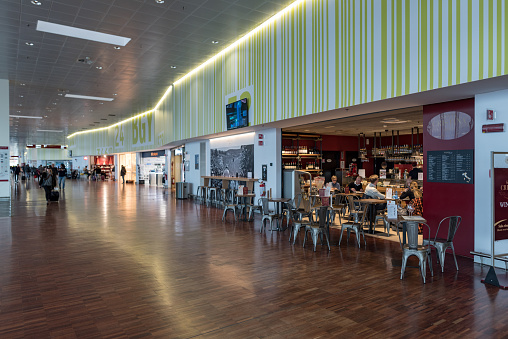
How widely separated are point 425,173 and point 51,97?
52.3 feet

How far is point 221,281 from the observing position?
4203 millimetres

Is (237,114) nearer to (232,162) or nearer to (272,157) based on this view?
(272,157)

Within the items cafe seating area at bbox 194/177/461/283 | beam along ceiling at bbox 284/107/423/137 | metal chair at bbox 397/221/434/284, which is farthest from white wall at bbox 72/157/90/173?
metal chair at bbox 397/221/434/284

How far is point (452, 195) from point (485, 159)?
819mm

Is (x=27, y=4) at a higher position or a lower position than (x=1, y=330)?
higher

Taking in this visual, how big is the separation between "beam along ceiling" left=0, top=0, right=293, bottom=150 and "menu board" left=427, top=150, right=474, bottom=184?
4.29m

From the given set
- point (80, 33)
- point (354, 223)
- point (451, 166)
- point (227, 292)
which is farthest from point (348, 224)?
point (80, 33)

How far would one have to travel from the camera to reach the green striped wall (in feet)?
13.7

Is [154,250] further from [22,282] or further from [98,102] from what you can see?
[98,102]

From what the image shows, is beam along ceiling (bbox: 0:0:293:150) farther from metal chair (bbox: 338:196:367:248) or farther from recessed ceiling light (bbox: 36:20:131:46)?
metal chair (bbox: 338:196:367:248)

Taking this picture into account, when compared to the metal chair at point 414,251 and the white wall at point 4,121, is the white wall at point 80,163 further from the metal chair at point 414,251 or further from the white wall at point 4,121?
the metal chair at point 414,251

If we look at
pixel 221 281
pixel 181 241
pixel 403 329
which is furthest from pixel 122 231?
pixel 403 329

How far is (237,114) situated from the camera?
9453mm

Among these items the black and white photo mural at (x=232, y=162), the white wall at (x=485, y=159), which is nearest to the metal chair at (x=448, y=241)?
the white wall at (x=485, y=159)
